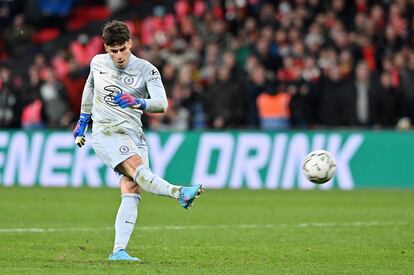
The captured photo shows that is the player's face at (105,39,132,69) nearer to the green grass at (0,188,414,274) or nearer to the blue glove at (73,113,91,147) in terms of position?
the blue glove at (73,113,91,147)

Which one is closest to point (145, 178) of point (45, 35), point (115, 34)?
point (115, 34)

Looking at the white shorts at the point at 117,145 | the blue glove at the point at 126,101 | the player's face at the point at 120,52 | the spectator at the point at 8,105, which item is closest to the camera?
the blue glove at the point at 126,101

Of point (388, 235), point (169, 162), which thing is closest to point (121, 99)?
point (388, 235)

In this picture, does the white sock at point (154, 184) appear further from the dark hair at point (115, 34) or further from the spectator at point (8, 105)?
the spectator at point (8, 105)

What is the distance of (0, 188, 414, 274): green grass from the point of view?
32.5ft

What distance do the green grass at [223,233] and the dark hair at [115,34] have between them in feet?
6.70

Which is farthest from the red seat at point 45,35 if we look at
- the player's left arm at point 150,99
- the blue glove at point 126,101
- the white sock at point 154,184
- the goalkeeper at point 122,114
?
the blue glove at point 126,101

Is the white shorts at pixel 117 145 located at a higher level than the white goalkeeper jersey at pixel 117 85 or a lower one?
lower

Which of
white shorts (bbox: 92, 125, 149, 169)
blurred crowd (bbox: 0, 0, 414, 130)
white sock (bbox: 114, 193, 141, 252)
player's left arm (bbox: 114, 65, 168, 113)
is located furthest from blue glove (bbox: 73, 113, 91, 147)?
blurred crowd (bbox: 0, 0, 414, 130)

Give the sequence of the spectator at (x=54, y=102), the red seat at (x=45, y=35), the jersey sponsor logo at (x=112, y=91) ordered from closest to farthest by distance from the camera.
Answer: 1. the jersey sponsor logo at (x=112, y=91)
2. the spectator at (x=54, y=102)
3. the red seat at (x=45, y=35)

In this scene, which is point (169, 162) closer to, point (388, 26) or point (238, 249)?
point (388, 26)

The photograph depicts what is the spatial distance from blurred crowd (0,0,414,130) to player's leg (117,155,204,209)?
39.3ft

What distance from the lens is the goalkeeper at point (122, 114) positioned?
999 centimetres

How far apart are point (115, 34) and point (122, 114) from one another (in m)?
0.82
